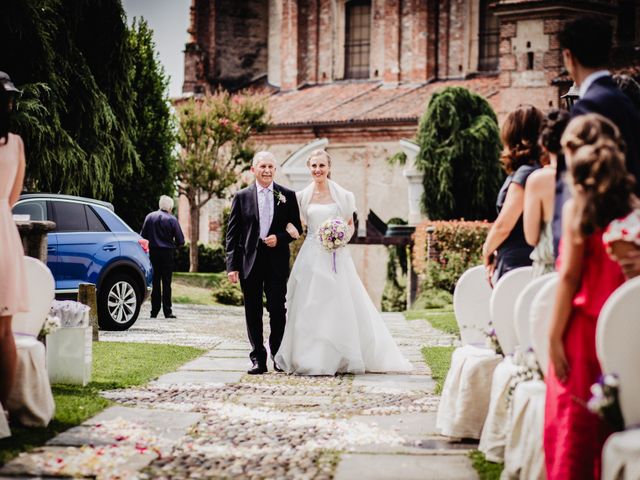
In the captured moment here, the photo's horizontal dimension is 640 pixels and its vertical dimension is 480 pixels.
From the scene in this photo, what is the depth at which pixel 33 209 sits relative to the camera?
41.4 feet

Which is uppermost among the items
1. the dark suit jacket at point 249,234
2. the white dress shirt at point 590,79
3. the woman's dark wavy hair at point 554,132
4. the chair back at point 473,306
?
the white dress shirt at point 590,79

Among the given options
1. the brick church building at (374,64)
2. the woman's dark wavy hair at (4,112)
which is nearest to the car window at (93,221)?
the woman's dark wavy hair at (4,112)

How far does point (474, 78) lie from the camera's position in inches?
1364

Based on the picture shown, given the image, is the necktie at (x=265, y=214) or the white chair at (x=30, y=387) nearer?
the white chair at (x=30, y=387)

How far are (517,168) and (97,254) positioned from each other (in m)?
8.60

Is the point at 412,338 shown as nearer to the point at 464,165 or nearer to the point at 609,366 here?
the point at 609,366

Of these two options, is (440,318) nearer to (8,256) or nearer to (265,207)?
(265,207)

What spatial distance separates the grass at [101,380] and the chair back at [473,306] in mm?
2436

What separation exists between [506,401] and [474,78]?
3058 cm

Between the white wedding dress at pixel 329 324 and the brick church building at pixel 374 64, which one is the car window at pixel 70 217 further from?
the brick church building at pixel 374 64

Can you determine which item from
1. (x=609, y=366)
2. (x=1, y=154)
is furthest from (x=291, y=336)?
(x=609, y=366)

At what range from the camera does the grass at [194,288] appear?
22969mm

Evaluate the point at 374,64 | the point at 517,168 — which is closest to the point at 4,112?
the point at 517,168

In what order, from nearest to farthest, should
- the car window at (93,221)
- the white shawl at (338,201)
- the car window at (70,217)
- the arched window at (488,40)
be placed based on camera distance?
the white shawl at (338,201) → the car window at (70,217) → the car window at (93,221) → the arched window at (488,40)
